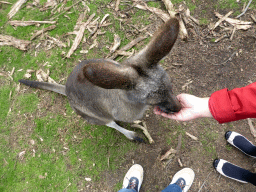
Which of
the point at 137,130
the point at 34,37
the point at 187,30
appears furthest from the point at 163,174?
the point at 34,37

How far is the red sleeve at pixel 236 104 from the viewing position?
205 cm

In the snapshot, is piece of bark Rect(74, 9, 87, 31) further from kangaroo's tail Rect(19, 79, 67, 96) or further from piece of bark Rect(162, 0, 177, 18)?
piece of bark Rect(162, 0, 177, 18)

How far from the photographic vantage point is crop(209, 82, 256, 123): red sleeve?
6.72ft

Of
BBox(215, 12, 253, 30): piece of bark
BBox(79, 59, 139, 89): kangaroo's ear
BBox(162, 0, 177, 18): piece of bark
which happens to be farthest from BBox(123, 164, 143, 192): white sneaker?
BBox(215, 12, 253, 30): piece of bark

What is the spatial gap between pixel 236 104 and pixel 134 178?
79.8 inches

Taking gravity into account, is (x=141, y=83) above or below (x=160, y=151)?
above

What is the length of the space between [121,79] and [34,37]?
3.55m

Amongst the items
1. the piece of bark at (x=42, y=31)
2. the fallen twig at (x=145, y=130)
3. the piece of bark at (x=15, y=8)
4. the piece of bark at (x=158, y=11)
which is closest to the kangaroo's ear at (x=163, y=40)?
the fallen twig at (x=145, y=130)

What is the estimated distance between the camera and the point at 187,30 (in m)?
3.63

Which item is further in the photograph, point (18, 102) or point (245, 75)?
point (18, 102)

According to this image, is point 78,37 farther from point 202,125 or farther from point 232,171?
point 232,171

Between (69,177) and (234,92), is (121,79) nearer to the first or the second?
(234,92)

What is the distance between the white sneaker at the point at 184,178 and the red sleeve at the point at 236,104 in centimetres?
148

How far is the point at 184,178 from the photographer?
3.10m
